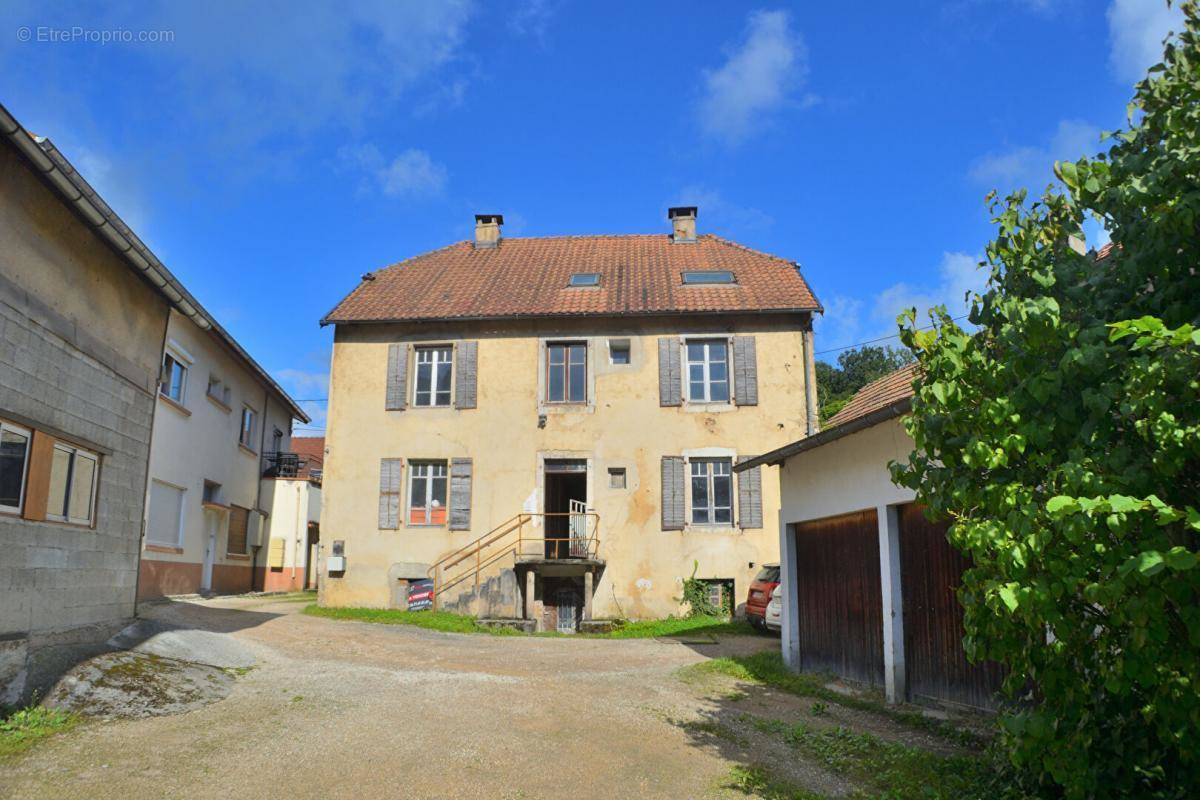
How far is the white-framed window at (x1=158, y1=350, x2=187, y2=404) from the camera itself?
56.0 ft

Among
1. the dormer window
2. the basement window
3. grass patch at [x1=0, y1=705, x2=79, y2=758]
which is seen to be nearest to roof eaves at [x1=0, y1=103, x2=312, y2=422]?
grass patch at [x1=0, y1=705, x2=79, y2=758]

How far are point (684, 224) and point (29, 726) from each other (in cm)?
2016

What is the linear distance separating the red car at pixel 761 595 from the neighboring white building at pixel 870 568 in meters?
3.50

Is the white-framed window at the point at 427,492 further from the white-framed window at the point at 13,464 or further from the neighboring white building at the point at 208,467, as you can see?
the white-framed window at the point at 13,464

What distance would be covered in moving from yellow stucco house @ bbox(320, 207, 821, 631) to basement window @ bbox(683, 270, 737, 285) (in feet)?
1.44

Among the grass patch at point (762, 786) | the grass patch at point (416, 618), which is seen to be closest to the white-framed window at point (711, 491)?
the grass patch at point (416, 618)

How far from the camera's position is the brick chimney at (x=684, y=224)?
2409 cm

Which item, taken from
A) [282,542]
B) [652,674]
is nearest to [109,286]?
[652,674]

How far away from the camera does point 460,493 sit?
63.9 feet

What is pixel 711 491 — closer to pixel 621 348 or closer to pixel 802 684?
pixel 621 348

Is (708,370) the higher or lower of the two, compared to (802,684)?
higher

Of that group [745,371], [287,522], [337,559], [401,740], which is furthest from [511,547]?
[401,740]

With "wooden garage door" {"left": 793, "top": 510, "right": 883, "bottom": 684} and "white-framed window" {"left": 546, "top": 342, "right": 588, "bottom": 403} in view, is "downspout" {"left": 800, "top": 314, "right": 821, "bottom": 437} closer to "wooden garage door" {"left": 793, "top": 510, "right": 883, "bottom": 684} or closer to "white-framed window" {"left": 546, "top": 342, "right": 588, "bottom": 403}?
"white-framed window" {"left": 546, "top": 342, "right": 588, "bottom": 403}

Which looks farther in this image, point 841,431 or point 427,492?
point 427,492
